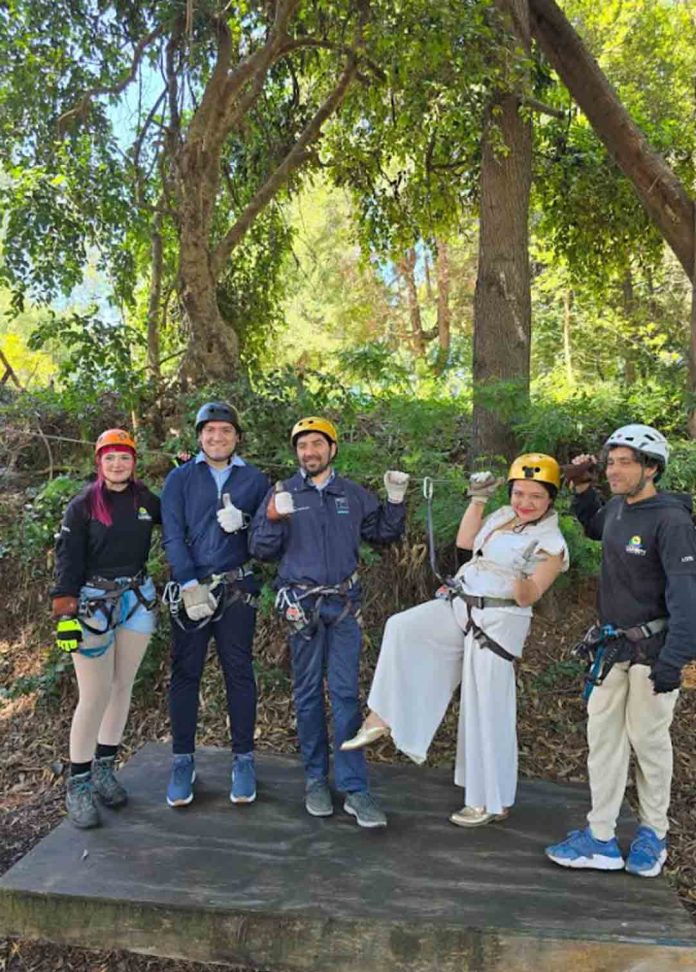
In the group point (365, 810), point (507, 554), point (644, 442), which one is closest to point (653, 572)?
point (644, 442)

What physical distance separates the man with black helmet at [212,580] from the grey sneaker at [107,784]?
11.2 inches

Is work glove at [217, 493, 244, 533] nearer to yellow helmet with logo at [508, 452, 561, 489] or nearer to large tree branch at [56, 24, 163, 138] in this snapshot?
yellow helmet with logo at [508, 452, 561, 489]

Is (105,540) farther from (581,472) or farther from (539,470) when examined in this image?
(581,472)

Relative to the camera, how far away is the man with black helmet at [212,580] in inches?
163

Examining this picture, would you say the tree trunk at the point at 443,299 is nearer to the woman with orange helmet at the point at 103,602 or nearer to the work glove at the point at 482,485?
the work glove at the point at 482,485

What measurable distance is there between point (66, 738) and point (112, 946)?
263cm

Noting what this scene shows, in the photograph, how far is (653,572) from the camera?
11.5ft

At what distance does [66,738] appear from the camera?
5.74 metres

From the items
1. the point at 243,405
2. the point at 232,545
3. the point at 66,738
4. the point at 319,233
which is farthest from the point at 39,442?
the point at 319,233

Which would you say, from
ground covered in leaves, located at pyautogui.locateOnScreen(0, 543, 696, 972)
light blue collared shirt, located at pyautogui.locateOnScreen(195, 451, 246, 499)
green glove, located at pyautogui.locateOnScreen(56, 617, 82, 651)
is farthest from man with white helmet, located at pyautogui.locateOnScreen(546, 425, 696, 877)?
green glove, located at pyautogui.locateOnScreen(56, 617, 82, 651)

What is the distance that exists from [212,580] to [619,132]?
6.37 metres

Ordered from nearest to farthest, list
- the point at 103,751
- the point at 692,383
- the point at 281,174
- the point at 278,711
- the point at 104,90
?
1. the point at 103,751
2. the point at 278,711
3. the point at 692,383
4. the point at 104,90
5. the point at 281,174

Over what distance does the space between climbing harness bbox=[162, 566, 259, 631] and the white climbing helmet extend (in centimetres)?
215

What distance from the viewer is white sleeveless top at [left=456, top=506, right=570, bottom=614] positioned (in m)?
3.89
